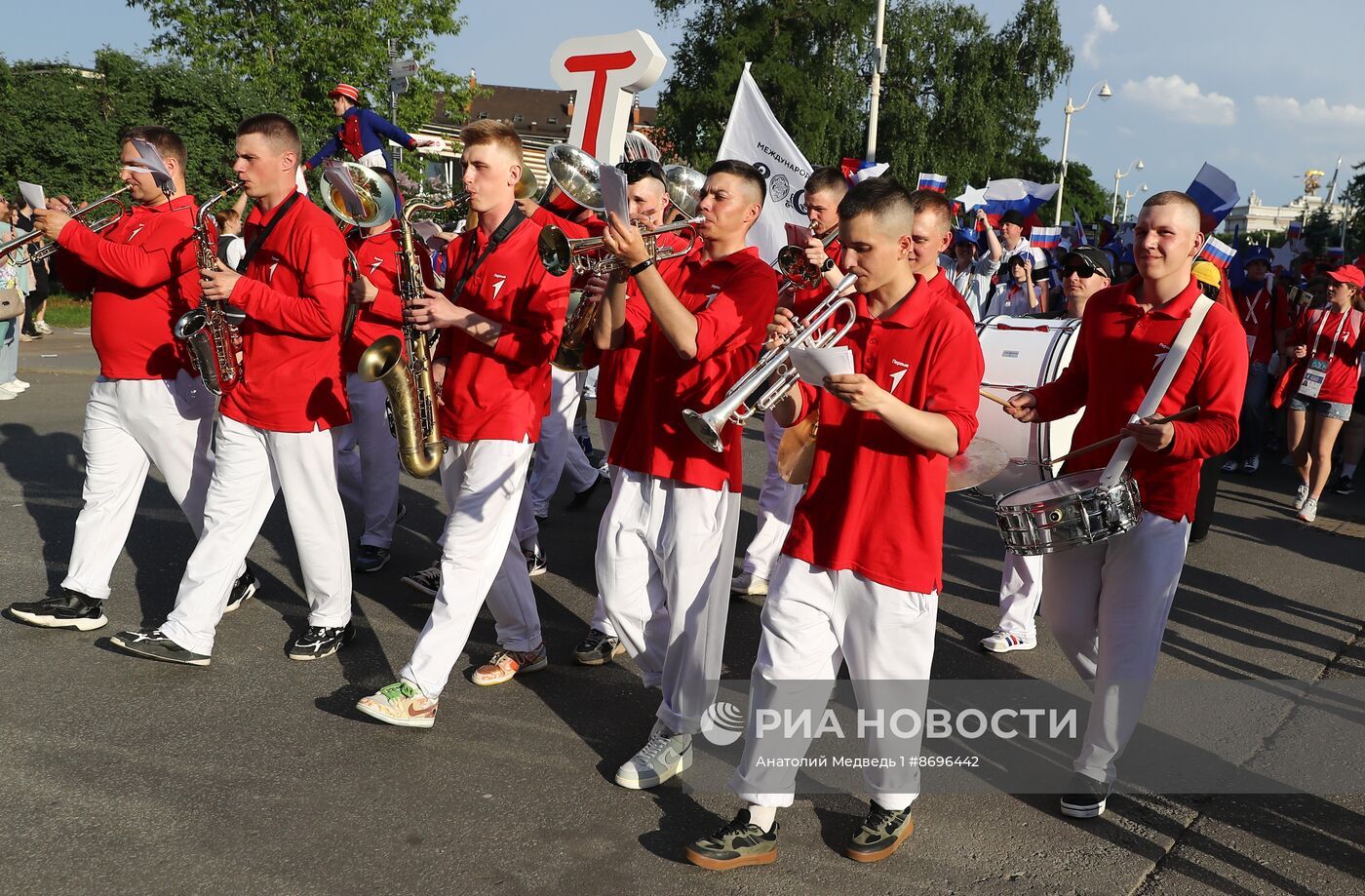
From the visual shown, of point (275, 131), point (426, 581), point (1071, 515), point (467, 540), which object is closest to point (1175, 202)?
point (1071, 515)

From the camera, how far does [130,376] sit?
16.4ft

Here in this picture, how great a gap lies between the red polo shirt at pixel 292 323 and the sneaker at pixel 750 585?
239 cm

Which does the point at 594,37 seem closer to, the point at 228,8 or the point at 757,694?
the point at 757,694

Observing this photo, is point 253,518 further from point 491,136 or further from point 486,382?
point 491,136

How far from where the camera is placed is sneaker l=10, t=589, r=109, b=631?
4.96m

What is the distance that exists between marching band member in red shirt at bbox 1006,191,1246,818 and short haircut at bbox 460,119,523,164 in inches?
90.0

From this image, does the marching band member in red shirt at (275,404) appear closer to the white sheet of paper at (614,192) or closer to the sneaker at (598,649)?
the sneaker at (598,649)

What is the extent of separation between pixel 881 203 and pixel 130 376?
3589 millimetres

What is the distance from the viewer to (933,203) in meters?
4.35

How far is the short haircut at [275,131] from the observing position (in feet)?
14.9

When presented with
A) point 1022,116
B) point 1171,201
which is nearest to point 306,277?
point 1171,201

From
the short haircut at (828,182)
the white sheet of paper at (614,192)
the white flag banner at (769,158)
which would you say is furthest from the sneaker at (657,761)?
the white flag banner at (769,158)

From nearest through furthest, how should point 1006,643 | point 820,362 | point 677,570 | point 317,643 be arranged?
1. point 820,362
2. point 677,570
3. point 317,643
4. point 1006,643

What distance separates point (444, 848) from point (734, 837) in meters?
0.88
